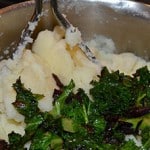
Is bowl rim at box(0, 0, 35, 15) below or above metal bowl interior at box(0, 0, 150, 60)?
above

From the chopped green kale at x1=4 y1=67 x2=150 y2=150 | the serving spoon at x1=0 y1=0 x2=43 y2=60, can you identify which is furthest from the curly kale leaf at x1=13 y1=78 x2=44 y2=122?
the serving spoon at x1=0 y1=0 x2=43 y2=60

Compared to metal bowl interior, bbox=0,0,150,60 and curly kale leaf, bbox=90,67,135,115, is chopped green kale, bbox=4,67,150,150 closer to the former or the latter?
curly kale leaf, bbox=90,67,135,115

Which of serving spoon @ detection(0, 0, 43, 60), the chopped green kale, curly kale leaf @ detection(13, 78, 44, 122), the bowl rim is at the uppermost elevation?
the bowl rim

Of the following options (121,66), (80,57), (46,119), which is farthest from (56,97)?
(121,66)

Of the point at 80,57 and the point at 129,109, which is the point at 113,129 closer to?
the point at 129,109

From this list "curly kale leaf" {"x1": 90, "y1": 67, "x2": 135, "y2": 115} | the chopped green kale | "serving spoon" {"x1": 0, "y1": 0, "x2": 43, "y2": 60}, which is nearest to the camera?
the chopped green kale

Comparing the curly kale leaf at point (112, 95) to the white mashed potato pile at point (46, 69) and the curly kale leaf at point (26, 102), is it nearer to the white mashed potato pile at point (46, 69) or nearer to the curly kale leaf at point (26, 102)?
the white mashed potato pile at point (46, 69)

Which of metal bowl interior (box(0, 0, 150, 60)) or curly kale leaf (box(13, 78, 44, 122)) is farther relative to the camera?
metal bowl interior (box(0, 0, 150, 60))
